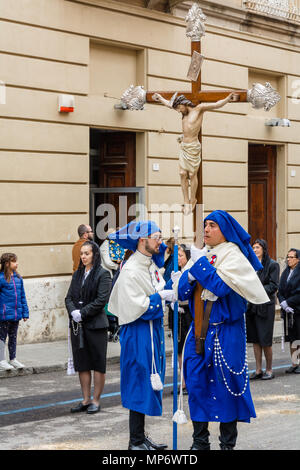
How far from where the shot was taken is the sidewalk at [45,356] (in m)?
11.2

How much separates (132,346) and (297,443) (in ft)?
5.70

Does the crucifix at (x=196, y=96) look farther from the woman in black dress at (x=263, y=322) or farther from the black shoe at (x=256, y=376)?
the black shoe at (x=256, y=376)

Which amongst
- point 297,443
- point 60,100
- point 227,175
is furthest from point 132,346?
point 227,175

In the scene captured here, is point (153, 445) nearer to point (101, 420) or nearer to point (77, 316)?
point (101, 420)

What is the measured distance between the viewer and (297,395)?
9516 mm

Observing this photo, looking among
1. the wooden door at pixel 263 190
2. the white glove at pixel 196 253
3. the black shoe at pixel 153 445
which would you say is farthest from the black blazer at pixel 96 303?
the wooden door at pixel 263 190

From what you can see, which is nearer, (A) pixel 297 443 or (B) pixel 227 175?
(A) pixel 297 443

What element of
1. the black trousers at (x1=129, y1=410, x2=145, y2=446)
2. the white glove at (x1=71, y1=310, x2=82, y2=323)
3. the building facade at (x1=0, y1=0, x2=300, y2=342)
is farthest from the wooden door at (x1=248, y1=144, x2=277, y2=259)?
the black trousers at (x1=129, y1=410, x2=145, y2=446)

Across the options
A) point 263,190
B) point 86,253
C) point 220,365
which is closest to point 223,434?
point 220,365

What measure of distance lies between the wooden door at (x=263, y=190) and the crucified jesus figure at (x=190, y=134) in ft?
21.6

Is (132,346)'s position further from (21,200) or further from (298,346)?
(21,200)

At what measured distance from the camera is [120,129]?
14.8 metres

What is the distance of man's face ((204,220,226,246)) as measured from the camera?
21.0 ft
